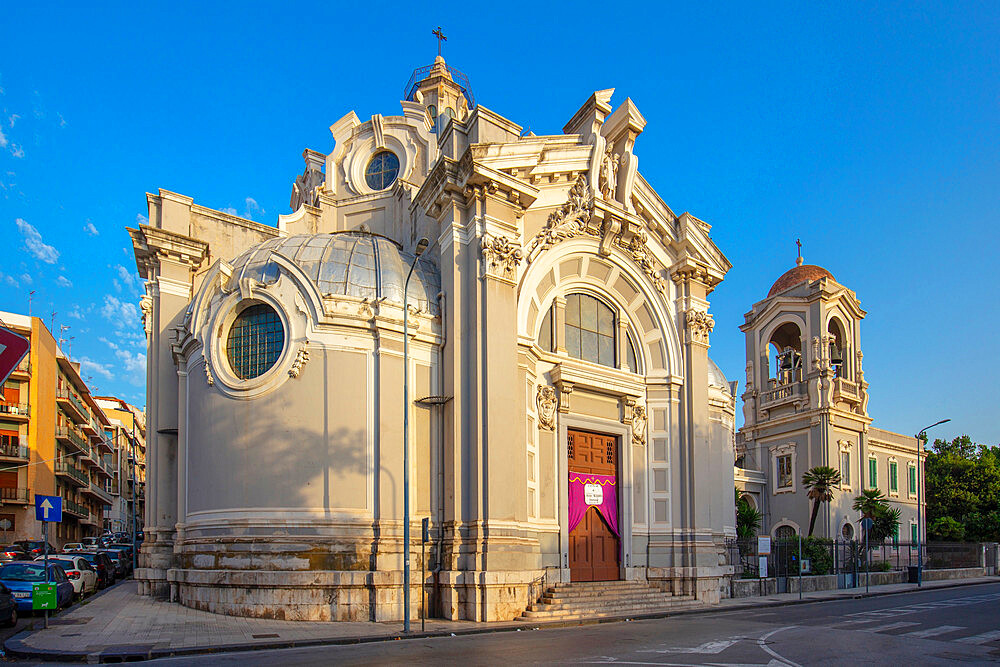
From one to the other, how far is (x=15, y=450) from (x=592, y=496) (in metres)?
39.3

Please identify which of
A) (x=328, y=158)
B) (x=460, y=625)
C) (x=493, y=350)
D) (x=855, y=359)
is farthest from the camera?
(x=855, y=359)

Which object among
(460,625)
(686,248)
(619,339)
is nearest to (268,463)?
(460,625)

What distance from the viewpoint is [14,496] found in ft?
147

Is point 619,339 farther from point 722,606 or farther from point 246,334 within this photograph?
point 246,334

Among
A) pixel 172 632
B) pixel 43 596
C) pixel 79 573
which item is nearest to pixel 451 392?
pixel 172 632

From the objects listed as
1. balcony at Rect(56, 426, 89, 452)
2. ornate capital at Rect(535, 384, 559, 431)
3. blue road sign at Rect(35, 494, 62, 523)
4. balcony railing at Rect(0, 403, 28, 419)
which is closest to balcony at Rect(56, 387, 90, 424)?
balcony at Rect(56, 426, 89, 452)

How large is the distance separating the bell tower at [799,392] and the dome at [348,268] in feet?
105

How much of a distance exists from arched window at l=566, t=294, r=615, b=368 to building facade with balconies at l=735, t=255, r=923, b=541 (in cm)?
2536

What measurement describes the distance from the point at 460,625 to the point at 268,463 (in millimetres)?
6105

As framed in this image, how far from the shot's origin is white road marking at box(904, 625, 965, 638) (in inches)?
642

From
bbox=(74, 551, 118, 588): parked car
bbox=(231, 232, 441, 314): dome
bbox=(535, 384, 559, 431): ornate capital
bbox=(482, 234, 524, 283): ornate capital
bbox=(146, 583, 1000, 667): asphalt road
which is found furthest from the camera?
bbox=(74, 551, 118, 588): parked car

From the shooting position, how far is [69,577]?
2281 centimetres

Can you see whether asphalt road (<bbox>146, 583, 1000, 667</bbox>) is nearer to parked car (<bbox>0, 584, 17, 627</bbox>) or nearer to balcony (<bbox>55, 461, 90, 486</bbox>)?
parked car (<bbox>0, 584, 17, 627</bbox>)

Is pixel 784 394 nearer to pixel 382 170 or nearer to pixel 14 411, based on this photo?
pixel 382 170
